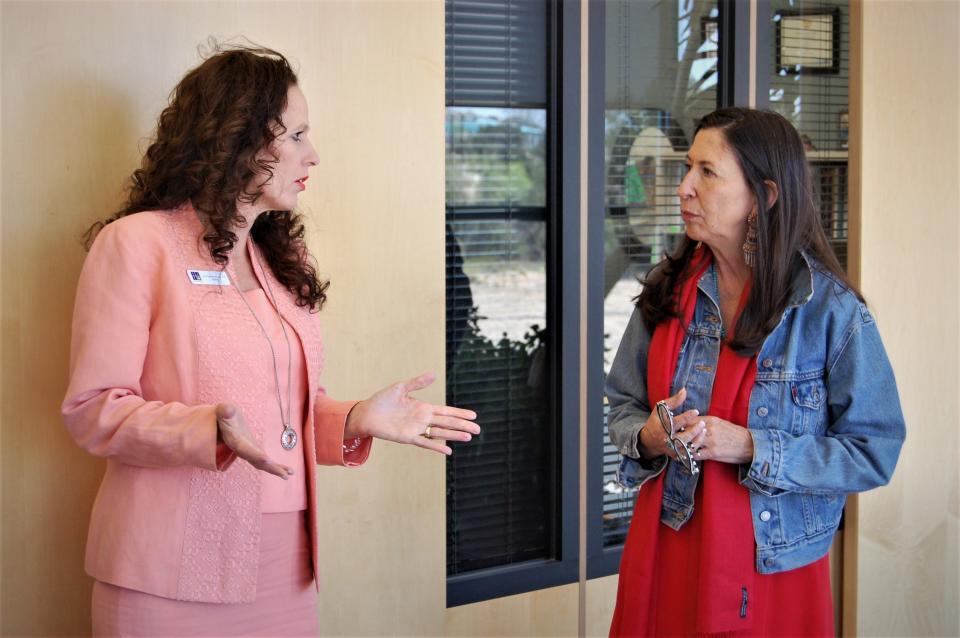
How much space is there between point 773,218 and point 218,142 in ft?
3.63

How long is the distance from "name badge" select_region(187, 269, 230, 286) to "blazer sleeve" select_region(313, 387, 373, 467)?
1.10 ft

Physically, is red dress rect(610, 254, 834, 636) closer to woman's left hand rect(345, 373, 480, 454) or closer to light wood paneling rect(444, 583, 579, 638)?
woman's left hand rect(345, 373, 480, 454)

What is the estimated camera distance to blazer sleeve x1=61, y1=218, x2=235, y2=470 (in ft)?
4.98

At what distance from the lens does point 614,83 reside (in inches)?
106

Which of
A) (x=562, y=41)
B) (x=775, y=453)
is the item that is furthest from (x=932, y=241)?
(x=775, y=453)

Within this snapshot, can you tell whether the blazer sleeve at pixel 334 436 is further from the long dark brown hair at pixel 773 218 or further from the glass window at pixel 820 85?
the glass window at pixel 820 85

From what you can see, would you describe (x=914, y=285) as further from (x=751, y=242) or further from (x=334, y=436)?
(x=334, y=436)

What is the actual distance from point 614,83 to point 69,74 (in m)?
1.47

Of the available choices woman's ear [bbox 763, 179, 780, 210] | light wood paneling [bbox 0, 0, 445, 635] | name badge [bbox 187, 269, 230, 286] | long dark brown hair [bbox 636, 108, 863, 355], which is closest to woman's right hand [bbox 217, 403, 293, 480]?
name badge [bbox 187, 269, 230, 286]

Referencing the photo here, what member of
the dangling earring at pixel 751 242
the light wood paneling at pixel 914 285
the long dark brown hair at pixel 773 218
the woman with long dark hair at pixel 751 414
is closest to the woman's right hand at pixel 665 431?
the woman with long dark hair at pixel 751 414

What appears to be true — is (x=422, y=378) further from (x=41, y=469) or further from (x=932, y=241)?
(x=932, y=241)

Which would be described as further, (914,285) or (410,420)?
(914,285)

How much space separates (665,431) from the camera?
180cm

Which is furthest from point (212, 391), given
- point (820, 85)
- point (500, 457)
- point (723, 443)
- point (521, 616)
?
point (820, 85)
